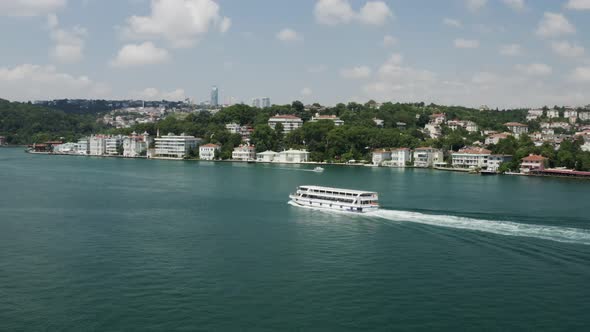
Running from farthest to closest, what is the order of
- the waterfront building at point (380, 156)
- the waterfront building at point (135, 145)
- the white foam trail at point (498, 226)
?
1. the waterfront building at point (135, 145)
2. the waterfront building at point (380, 156)
3. the white foam trail at point (498, 226)

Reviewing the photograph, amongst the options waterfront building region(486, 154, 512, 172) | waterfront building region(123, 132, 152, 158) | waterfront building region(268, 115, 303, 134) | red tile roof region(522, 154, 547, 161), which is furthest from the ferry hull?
waterfront building region(123, 132, 152, 158)

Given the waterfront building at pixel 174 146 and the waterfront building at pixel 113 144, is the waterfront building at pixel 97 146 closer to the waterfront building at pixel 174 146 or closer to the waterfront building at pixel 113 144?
the waterfront building at pixel 113 144

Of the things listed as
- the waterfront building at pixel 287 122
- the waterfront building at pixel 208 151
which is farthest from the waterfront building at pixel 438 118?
the waterfront building at pixel 208 151

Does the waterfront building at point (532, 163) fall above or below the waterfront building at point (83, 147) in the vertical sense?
below

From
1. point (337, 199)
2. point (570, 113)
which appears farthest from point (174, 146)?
point (570, 113)

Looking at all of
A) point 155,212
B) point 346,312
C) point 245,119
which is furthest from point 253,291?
point 245,119

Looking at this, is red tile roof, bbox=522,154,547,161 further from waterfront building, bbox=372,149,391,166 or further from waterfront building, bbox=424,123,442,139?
waterfront building, bbox=424,123,442,139
